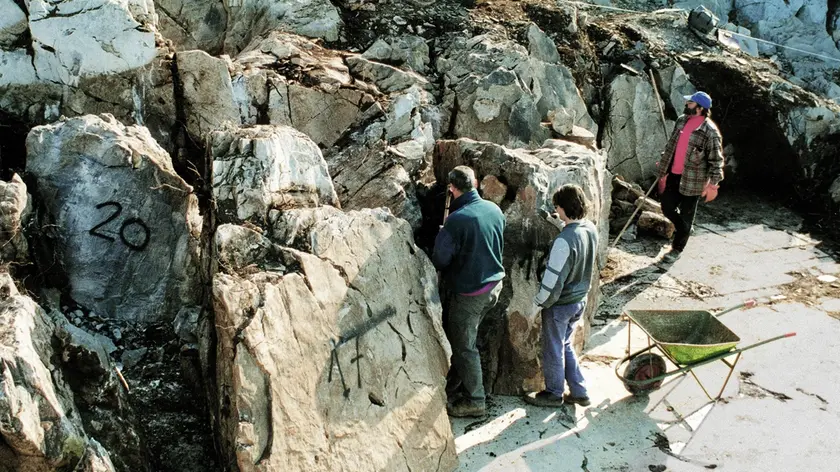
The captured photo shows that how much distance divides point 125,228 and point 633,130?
730 cm

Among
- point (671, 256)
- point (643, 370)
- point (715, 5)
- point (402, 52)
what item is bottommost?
point (671, 256)

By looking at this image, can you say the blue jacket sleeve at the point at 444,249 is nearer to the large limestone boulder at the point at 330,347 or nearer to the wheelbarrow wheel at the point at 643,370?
the large limestone boulder at the point at 330,347

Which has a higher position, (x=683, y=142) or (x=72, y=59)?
(x=72, y=59)

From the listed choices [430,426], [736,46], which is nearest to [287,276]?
[430,426]

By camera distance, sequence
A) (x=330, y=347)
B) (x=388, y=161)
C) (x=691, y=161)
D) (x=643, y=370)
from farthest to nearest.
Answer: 1. (x=691, y=161)
2. (x=388, y=161)
3. (x=643, y=370)
4. (x=330, y=347)

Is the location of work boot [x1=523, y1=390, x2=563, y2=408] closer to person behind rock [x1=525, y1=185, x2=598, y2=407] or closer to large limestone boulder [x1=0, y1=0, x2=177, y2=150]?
person behind rock [x1=525, y1=185, x2=598, y2=407]

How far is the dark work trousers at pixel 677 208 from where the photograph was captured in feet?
26.7

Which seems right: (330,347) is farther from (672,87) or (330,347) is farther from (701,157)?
(672,87)

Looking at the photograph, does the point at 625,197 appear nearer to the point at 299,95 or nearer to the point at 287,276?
the point at 299,95

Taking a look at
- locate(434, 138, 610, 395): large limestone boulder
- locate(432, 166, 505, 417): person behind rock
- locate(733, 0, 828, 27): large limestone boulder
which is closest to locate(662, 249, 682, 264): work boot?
locate(434, 138, 610, 395): large limestone boulder

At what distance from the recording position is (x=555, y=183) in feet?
20.4

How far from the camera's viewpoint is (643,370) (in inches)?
224

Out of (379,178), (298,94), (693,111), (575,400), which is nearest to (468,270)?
(575,400)

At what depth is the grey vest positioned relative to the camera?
5055 millimetres
